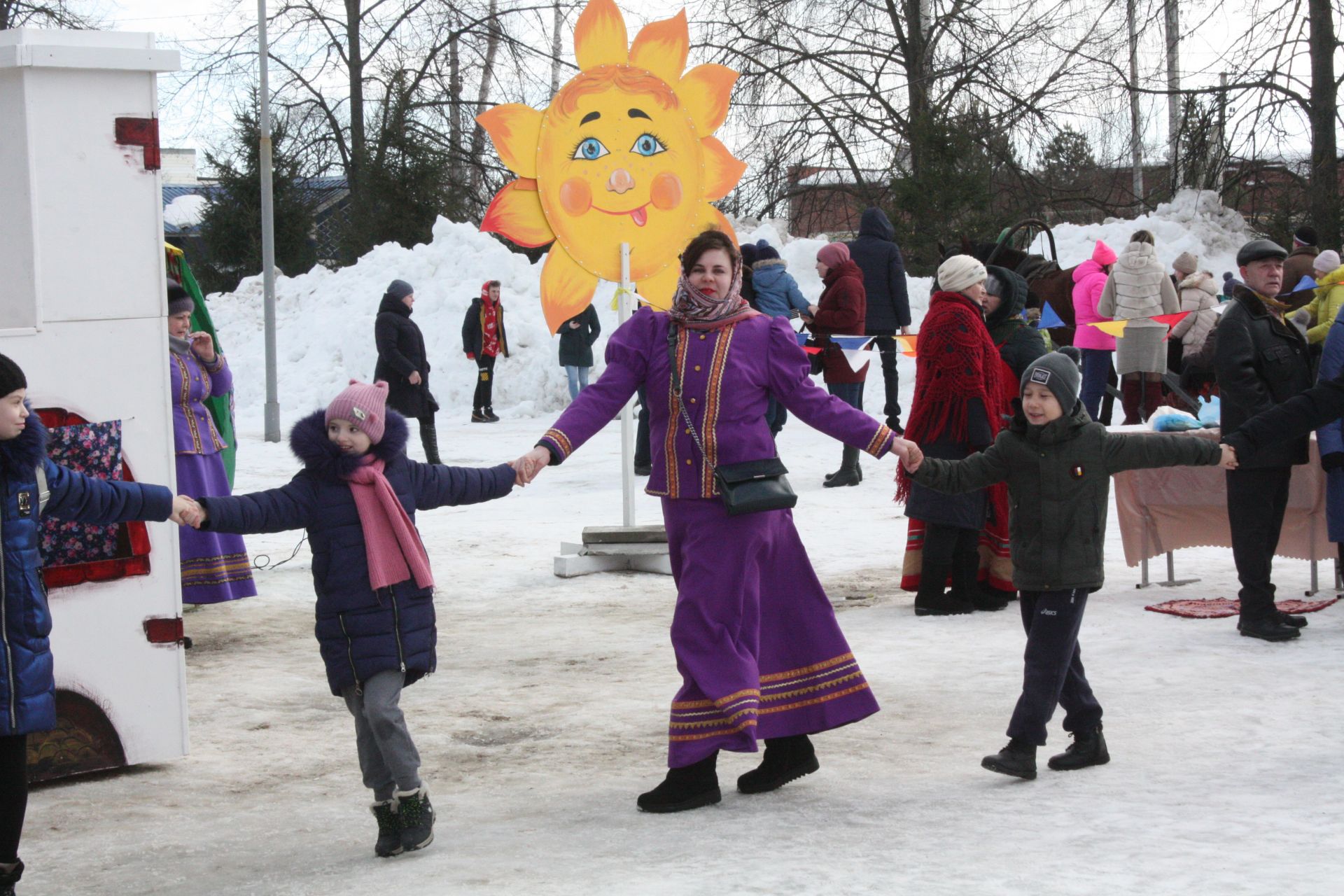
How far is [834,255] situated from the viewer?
1277cm

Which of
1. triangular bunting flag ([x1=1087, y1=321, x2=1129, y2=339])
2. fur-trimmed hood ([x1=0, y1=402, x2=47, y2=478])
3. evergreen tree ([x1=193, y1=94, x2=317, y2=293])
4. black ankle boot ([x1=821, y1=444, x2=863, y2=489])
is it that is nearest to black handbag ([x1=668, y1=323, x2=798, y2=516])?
fur-trimmed hood ([x1=0, y1=402, x2=47, y2=478])

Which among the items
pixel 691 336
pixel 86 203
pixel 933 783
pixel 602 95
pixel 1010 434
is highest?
pixel 602 95

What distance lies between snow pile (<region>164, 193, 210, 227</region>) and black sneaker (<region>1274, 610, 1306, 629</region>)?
2724cm

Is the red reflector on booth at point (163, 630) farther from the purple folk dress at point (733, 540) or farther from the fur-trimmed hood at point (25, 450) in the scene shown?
the purple folk dress at point (733, 540)

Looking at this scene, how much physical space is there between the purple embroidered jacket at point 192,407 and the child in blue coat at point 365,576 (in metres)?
3.84

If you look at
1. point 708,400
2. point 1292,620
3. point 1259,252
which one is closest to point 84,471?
point 708,400

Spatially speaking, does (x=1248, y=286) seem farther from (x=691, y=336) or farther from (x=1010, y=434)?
(x=691, y=336)

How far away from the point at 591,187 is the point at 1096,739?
471 cm

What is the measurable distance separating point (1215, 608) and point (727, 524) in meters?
3.75

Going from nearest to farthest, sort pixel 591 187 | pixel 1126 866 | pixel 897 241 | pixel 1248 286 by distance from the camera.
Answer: pixel 1126 866 < pixel 1248 286 < pixel 591 187 < pixel 897 241

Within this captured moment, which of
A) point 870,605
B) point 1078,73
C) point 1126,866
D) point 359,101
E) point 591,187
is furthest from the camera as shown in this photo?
point 359,101

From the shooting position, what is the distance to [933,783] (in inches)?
190

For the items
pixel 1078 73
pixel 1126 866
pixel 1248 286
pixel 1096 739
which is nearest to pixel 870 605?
pixel 1248 286

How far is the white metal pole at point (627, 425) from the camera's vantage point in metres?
8.70
